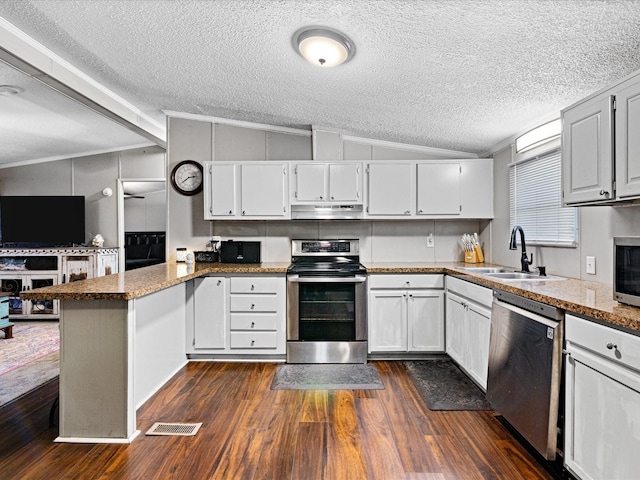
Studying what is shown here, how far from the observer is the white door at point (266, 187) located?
12.2 feet

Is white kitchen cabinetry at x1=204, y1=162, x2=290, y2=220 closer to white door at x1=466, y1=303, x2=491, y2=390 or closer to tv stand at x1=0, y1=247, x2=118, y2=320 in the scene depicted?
white door at x1=466, y1=303, x2=491, y2=390

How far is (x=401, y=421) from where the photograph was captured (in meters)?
2.31

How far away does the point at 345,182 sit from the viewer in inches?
145

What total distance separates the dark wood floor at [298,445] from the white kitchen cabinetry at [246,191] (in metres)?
1.76

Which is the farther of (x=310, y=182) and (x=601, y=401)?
(x=310, y=182)

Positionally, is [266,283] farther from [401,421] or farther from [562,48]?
[562,48]

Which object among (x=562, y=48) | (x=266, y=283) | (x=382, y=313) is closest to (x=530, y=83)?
(x=562, y=48)

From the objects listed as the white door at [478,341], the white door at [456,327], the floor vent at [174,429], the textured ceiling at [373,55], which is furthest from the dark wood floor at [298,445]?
the textured ceiling at [373,55]

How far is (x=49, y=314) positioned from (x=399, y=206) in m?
5.01

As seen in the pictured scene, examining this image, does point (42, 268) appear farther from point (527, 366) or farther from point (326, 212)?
point (527, 366)

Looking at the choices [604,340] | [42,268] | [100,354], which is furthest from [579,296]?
[42,268]

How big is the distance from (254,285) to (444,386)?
1851 millimetres

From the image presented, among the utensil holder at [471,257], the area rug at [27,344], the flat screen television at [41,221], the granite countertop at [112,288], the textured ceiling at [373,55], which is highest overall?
the textured ceiling at [373,55]

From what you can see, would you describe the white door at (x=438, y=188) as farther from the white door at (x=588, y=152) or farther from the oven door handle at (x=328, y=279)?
the white door at (x=588, y=152)
